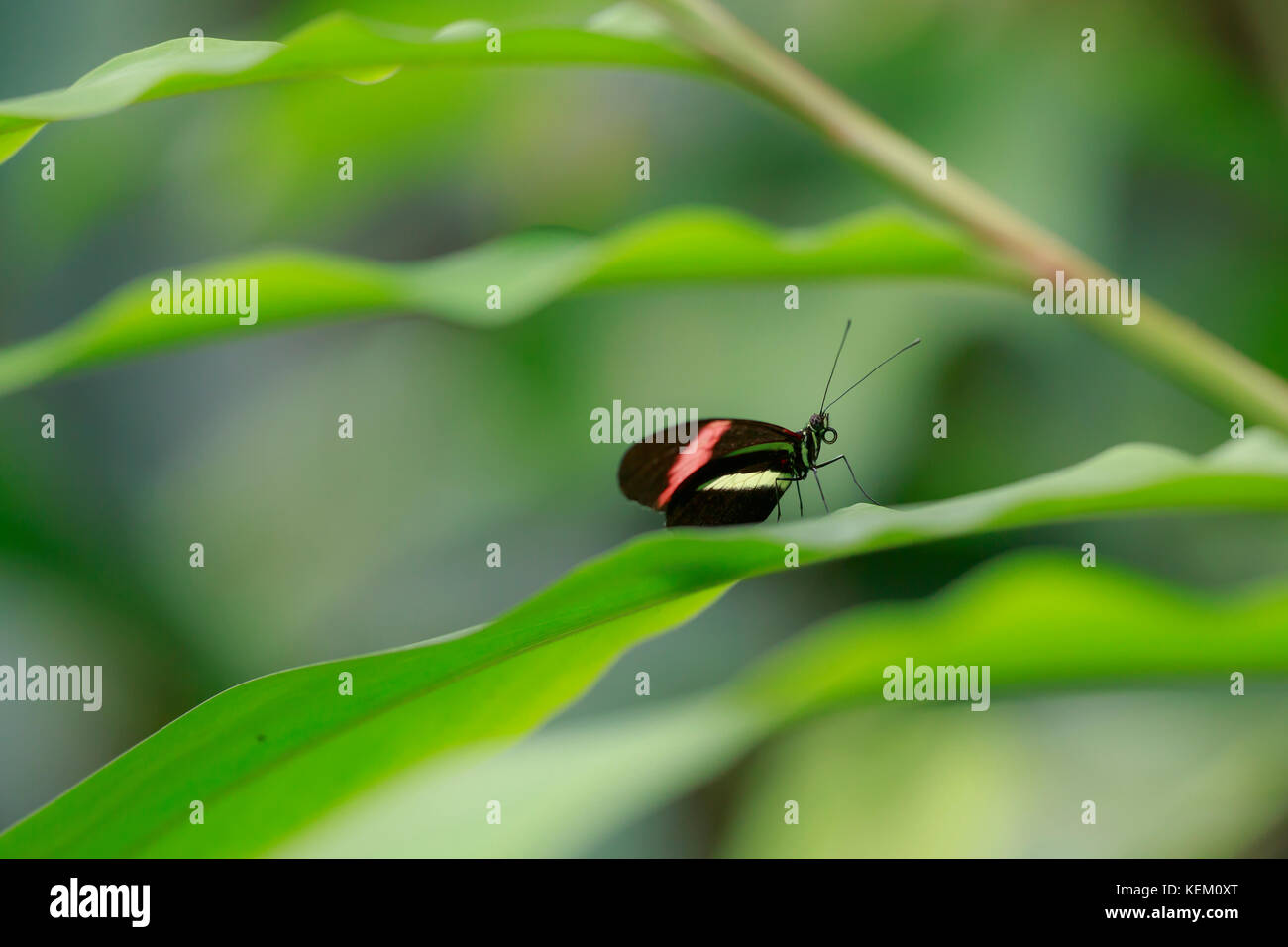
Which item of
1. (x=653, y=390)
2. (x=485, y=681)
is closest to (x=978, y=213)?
(x=485, y=681)

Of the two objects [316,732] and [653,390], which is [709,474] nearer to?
[316,732]

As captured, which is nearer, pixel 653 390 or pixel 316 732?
pixel 316 732

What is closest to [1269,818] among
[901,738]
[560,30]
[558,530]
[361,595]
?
[901,738]

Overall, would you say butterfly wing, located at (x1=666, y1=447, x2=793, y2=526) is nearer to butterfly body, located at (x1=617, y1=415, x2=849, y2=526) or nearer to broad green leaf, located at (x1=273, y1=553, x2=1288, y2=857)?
butterfly body, located at (x1=617, y1=415, x2=849, y2=526)

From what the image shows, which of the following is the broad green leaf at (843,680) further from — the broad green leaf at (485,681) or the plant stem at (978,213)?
the plant stem at (978,213)

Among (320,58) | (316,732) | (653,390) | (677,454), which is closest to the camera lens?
(316,732)
